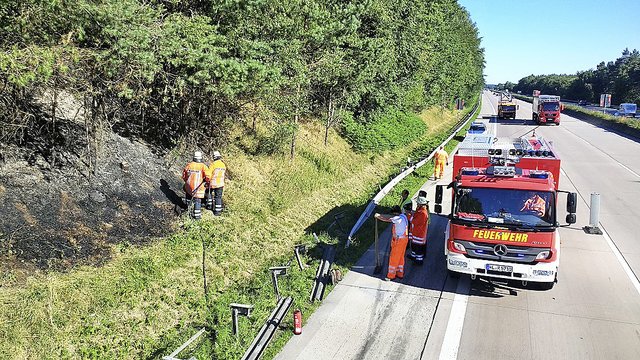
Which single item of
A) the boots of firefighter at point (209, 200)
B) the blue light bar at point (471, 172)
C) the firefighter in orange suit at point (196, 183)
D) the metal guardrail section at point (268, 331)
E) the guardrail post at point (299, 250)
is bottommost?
the metal guardrail section at point (268, 331)

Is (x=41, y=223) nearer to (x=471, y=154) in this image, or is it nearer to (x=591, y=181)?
(x=471, y=154)

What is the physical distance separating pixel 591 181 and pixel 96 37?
19.5m

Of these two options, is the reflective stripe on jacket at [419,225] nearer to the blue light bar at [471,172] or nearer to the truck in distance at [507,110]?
the blue light bar at [471,172]

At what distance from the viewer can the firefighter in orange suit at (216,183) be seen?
11.1m

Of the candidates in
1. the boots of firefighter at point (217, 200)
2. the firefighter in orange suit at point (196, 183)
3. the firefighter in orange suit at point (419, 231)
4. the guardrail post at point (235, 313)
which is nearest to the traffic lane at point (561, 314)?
the firefighter in orange suit at point (419, 231)

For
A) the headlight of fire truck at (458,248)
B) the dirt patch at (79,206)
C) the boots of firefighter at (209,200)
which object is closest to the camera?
the dirt patch at (79,206)

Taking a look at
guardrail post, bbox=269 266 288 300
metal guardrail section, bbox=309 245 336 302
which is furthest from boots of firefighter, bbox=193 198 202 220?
metal guardrail section, bbox=309 245 336 302

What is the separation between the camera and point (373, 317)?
26.3ft

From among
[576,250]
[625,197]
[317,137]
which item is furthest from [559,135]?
[576,250]

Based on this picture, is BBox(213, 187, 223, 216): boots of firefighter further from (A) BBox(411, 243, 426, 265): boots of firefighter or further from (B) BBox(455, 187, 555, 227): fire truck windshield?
(B) BBox(455, 187, 555, 227): fire truck windshield

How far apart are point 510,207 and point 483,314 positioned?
6.59ft

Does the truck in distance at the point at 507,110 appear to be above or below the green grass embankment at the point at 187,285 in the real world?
above

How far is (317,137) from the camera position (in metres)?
20.8

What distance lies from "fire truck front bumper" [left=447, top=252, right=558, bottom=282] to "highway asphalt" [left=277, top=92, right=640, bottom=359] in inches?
20.5
